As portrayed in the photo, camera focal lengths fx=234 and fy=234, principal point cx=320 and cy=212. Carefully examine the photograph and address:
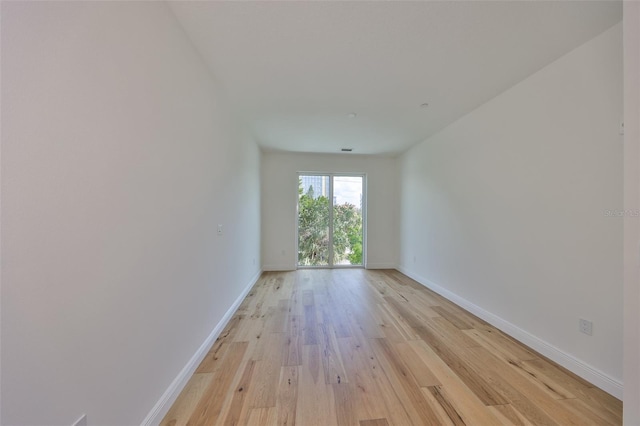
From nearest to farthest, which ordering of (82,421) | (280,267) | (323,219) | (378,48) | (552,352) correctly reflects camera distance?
1. (82,421)
2. (378,48)
3. (552,352)
4. (280,267)
5. (323,219)

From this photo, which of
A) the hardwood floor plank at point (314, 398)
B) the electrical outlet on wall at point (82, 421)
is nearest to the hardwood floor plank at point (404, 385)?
the hardwood floor plank at point (314, 398)

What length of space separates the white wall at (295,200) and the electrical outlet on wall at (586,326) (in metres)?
3.45

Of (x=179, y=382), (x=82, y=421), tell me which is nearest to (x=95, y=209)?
(x=82, y=421)

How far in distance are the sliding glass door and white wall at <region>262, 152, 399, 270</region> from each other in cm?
19

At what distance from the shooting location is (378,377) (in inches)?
66.4

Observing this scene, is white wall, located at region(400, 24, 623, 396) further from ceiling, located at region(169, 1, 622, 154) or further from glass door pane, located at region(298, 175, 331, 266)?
glass door pane, located at region(298, 175, 331, 266)

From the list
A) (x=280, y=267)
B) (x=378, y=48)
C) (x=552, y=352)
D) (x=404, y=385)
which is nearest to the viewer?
(x=404, y=385)

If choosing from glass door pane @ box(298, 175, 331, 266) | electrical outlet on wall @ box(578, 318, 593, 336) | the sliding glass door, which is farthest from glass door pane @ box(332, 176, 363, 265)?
electrical outlet on wall @ box(578, 318, 593, 336)

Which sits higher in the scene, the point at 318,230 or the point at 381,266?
the point at 318,230

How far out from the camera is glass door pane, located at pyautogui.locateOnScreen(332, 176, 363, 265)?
16.9 feet

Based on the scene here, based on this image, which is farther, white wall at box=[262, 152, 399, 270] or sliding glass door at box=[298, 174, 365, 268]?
sliding glass door at box=[298, 174, 365, 268]

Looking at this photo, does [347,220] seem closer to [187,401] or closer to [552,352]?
[552,352]

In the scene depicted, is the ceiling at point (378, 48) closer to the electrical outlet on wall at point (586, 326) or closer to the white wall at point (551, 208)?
the white wall at point (551, 208)

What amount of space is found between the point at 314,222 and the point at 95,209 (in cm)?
430
